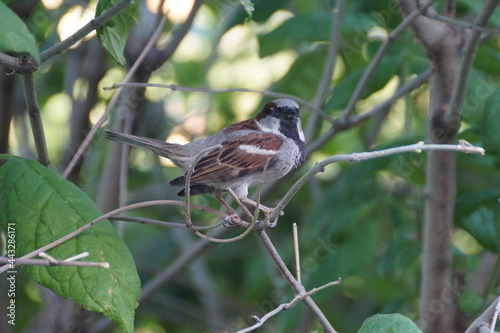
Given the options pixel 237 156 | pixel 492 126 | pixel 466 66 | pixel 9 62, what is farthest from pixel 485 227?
pixel 9 62

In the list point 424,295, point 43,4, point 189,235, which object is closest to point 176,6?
point 43,4

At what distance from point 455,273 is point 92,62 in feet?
8.58

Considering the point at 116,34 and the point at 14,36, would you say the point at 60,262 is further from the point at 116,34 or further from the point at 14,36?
the point at 116,34

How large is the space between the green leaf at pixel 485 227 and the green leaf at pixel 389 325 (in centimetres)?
158

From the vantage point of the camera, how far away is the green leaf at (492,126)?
2984mm

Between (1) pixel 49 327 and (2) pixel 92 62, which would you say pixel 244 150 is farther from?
(1) pixel 49 327

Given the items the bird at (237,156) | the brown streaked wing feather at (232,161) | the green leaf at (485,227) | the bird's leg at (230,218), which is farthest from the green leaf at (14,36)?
the green leaf at (485,227)

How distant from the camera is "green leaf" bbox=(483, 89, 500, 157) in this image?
→ 2984 mm

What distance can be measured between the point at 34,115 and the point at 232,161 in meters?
1.70

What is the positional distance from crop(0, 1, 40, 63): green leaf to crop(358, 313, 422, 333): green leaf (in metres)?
1.21

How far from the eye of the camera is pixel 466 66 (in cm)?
294

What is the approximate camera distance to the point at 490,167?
3.61 meters

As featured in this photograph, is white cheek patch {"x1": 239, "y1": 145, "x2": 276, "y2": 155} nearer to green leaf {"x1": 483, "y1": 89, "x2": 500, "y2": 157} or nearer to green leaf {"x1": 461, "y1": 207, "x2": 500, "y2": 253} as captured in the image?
green leaf {"x1": 461, "y1": 207, "x2": 500, "y2": 253}

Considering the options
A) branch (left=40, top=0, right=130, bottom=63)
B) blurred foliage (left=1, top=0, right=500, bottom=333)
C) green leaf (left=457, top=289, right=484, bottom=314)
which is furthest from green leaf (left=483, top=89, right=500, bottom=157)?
branch (left=40, top=0, right=130, bottom=63)
